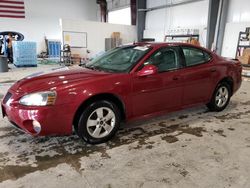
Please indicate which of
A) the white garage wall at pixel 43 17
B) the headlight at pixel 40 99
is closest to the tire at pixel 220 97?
the headlight at pixel 40 99

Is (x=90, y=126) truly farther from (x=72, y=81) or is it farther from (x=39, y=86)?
(x=39, y=86)

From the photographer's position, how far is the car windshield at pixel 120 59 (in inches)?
115

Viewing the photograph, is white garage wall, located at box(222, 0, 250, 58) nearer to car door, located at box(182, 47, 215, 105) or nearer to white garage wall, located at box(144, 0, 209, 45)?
white garage wall, located at box(144, 0, 209, 45)

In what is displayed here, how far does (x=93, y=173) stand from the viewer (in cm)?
212

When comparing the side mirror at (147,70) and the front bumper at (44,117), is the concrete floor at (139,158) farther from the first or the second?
the side mirror at (147,70)

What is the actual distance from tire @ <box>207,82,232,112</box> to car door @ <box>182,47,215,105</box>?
0.75 ft

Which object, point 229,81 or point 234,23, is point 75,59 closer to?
point 234,23

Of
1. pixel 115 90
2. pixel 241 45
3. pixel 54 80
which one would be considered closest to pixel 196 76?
pixel 115 90

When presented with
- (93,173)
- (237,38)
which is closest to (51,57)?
(237,38)

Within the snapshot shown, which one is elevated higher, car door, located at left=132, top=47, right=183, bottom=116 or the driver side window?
the driver side window

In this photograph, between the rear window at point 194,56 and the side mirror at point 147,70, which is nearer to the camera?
the side mirror at point 147,70

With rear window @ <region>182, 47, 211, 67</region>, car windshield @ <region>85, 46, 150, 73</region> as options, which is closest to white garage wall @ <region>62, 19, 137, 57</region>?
car windshield @ <region>85, 46, 150, 73</region>

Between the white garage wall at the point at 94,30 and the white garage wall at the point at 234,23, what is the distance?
6697mm

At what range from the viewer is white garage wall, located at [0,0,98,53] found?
50.8ft
